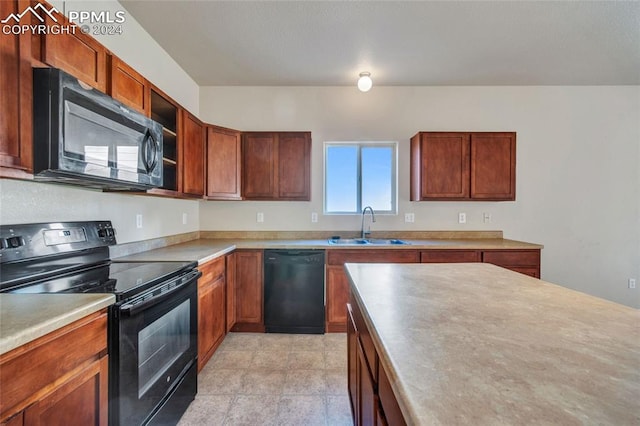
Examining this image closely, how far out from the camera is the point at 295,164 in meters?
3.02

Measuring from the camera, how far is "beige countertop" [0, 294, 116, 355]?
0.76 m

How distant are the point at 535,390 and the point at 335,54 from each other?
9.25ft

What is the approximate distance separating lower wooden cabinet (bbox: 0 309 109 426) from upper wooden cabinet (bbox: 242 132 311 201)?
6.91 ft

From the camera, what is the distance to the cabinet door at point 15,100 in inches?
39.9

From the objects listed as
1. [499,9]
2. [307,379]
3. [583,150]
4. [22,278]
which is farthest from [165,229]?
[583,150]

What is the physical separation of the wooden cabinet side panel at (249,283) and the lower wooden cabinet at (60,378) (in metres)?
1.64

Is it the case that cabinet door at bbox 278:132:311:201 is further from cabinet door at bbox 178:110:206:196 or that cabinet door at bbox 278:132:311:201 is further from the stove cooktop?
the stove cooktop

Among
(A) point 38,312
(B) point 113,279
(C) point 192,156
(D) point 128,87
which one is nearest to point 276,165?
(C) point 192,156

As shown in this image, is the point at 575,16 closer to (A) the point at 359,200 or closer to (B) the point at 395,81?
(B) the point at 395,81

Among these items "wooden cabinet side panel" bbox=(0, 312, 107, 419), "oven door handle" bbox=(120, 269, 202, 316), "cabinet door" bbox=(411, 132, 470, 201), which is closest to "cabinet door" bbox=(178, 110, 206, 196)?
"oven door handle" bbox=(120, 269, 202, 316)

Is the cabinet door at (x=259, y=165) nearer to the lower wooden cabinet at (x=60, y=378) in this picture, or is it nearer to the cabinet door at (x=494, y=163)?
the lower wooden cabinet at (x=60, y=378)

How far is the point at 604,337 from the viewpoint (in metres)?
0.73

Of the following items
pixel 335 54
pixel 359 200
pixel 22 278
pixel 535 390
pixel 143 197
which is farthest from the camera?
pixel 359 200

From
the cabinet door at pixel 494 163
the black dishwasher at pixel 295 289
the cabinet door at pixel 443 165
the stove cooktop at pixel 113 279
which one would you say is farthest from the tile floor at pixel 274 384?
the cabinet door at pixel 494 163
